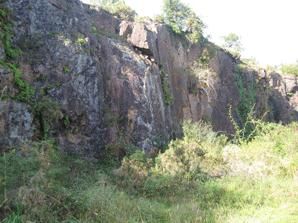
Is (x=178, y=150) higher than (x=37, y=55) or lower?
lower

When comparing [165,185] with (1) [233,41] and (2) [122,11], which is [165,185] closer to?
(2) [122,11]

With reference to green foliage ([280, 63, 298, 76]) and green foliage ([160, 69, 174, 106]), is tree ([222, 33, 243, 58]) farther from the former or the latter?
green foliage ([160, 69, 174, 106])

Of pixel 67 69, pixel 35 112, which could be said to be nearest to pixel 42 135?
pixel 35 112

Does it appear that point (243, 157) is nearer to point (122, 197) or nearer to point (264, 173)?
point (264, 173)

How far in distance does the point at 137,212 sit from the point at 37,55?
6.73 meters

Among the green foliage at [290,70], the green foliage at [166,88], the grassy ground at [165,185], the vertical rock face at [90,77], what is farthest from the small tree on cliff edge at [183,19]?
the grassy ground at [165,185]

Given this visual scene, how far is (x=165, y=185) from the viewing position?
866 cm

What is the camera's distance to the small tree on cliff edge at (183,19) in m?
23.8

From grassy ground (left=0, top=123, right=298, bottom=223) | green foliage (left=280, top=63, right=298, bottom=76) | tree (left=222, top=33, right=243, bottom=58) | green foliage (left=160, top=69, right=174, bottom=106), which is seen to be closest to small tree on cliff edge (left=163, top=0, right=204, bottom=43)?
green foliage (left=160, top=69, right=174, bottom=106)

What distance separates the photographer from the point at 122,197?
7.09 metres

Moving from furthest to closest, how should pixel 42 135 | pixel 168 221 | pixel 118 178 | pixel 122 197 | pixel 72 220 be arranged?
pixel 42 135 < pixel 118 178 < pixel 122 197 < pixel 168 221 < pixel 72 220

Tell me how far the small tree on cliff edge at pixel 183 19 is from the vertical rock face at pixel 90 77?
15.0 ft

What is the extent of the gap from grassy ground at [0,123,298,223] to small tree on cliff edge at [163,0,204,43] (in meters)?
12.6

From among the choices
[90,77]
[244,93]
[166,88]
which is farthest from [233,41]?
[90,77]
